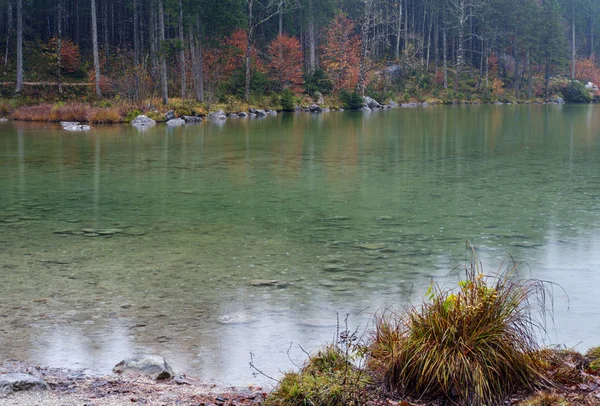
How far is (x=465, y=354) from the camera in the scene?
4.21 metres

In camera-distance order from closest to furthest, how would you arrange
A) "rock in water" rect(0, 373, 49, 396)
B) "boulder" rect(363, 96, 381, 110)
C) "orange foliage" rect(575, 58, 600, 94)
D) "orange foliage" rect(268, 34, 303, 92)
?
"rock in water" rect(0, 373, 49, 396), "orange foliage" rect(268, 34, 303, 92), "boulder" rect(363, 96, 381, 110), "orange foliage" rect(575, 58, 600, 94)

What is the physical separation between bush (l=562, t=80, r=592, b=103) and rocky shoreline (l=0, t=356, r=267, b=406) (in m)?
72.8

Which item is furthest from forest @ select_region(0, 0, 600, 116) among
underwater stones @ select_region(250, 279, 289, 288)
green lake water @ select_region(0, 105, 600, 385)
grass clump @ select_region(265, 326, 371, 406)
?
grass clump @ select_region(265, 326, 371, 406)

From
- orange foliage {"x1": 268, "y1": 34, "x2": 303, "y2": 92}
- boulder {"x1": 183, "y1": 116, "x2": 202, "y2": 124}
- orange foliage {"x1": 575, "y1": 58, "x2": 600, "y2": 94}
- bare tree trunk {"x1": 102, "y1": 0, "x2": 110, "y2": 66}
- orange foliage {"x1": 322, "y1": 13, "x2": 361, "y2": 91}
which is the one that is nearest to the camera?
boulder {"x1": 183, "y1": 116, "x2": 202, "y2": 124}

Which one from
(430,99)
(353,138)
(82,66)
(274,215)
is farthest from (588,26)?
(274,215)

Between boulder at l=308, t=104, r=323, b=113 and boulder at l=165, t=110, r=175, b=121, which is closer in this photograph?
boulder at l=165, t=110, r=175, b=121

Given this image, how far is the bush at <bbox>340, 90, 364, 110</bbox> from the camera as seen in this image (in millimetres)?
51250

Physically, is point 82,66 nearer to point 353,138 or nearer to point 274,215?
point 353,138

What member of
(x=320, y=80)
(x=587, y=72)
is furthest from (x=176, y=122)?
(x=587, y=72)

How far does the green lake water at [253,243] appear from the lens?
5.78 meters

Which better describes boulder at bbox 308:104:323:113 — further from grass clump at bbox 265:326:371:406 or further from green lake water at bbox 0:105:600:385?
grass clump at bbox 265:326:371:406

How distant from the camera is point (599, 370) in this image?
4.49 meters

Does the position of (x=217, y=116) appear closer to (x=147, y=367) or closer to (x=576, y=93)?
(x=147, y=367)

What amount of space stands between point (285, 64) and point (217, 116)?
1467 centimetres
